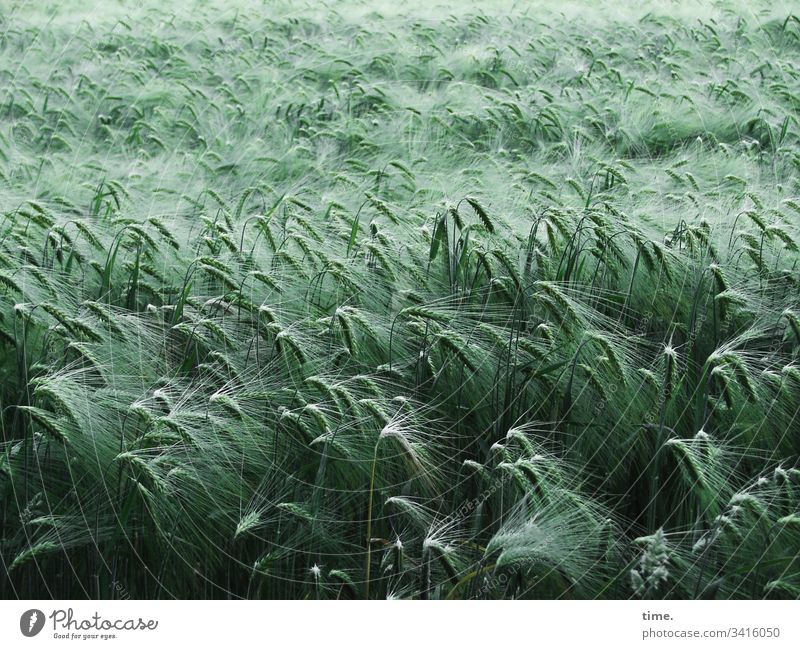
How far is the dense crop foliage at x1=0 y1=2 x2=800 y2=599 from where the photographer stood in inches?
68.8

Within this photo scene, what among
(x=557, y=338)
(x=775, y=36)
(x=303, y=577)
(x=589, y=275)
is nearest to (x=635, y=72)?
(x=775, y=36)

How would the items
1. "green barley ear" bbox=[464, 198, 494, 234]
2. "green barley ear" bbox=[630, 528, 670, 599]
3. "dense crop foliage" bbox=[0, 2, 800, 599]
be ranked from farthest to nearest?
1. "green barley ear" bbox=[464, 198, 494, 234]
2. "dense crop foliage" bbox=[0, 2, 800, 599]
3. "green barley ear" bbox=[630, 528, 670, 599]

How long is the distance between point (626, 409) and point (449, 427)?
1.36ft

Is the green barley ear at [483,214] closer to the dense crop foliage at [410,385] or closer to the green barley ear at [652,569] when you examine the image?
the dense crop foliage at [410,385]

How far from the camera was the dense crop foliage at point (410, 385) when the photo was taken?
1.75 m
